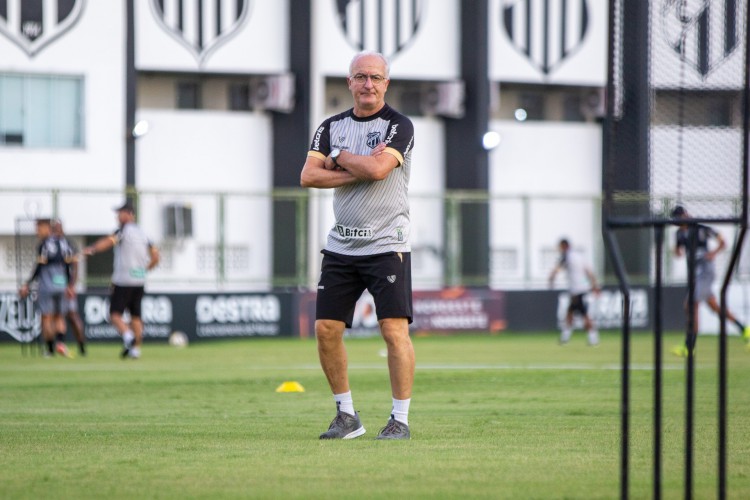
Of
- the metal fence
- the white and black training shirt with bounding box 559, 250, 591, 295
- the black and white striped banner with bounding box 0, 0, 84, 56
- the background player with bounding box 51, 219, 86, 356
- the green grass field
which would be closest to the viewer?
the green grass field

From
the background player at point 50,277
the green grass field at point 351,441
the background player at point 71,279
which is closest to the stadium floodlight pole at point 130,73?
the background player at point 71,279

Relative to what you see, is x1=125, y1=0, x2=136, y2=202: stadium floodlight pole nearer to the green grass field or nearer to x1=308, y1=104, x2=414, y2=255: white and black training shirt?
the green grass field

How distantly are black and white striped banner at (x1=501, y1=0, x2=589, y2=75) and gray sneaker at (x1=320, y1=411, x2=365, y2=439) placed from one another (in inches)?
1165

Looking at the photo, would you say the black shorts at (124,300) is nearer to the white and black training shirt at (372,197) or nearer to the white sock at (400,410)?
the white and black training shirt at (372,197)

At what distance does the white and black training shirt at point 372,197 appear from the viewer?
329 inches

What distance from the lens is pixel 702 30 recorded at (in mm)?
6320

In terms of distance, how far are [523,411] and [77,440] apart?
3.54 m

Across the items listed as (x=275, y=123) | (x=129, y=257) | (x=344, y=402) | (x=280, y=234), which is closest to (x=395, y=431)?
(x=344, y=402)

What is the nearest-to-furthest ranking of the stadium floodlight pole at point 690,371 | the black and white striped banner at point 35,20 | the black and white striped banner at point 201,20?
the stadium floodlight pole at point 690,371 < the black and white striped banner at point 35,20 < the black and white striped banner at point 201,20

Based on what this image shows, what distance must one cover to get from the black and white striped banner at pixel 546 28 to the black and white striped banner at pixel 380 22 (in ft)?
8.39

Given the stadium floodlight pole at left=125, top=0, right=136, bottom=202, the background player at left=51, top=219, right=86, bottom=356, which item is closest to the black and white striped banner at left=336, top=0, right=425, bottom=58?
the stadium floodlight pole at left=125, top=0, right=136, bottom=202

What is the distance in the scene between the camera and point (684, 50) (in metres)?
6.15

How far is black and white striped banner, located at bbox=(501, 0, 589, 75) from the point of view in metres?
37.2

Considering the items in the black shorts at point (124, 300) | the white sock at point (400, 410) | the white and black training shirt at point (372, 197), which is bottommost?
the black shorts at point (124, 300)
